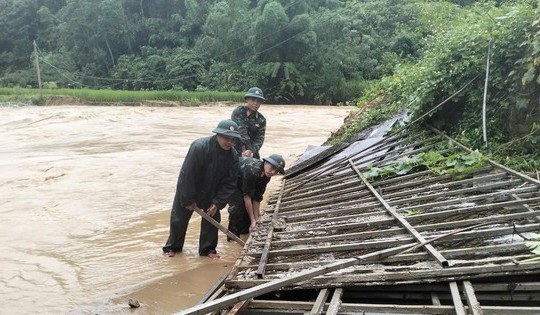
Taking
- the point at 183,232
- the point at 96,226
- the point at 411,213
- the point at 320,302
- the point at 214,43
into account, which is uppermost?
→ the point at 214,43

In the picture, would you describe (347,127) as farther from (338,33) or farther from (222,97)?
(338,33)

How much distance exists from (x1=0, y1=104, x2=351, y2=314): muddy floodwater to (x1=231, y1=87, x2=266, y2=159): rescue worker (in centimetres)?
106

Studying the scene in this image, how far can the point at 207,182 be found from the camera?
4.79 metres

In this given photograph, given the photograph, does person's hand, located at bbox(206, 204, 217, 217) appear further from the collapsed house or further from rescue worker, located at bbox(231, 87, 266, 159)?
rescue worker, located at bbox(231, 87, 266, 159)

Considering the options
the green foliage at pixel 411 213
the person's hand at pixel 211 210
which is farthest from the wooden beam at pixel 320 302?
the person's hand at pixel 211 210

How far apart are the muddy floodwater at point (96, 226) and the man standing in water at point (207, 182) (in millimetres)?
229

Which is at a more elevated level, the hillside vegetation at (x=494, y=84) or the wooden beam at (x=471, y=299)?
the hillside vegetation at (x=494, y=84)

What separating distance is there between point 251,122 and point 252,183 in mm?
1618

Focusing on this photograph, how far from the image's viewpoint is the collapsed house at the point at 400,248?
100 inches

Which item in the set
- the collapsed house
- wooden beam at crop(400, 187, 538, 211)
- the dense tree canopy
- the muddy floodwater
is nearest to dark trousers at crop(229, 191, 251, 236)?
the muddy floodwater

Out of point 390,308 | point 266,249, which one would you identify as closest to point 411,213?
point 266,249

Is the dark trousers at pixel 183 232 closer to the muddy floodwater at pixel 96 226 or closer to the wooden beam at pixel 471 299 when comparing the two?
the muddy floodwater at pixel 96 226

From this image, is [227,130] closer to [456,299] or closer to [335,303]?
[335,303]

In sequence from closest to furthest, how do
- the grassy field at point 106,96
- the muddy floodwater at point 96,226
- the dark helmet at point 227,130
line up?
the muddy floodwater at point 96,226, the dark helmet at point 227,130, the grassy field at point 106,96
